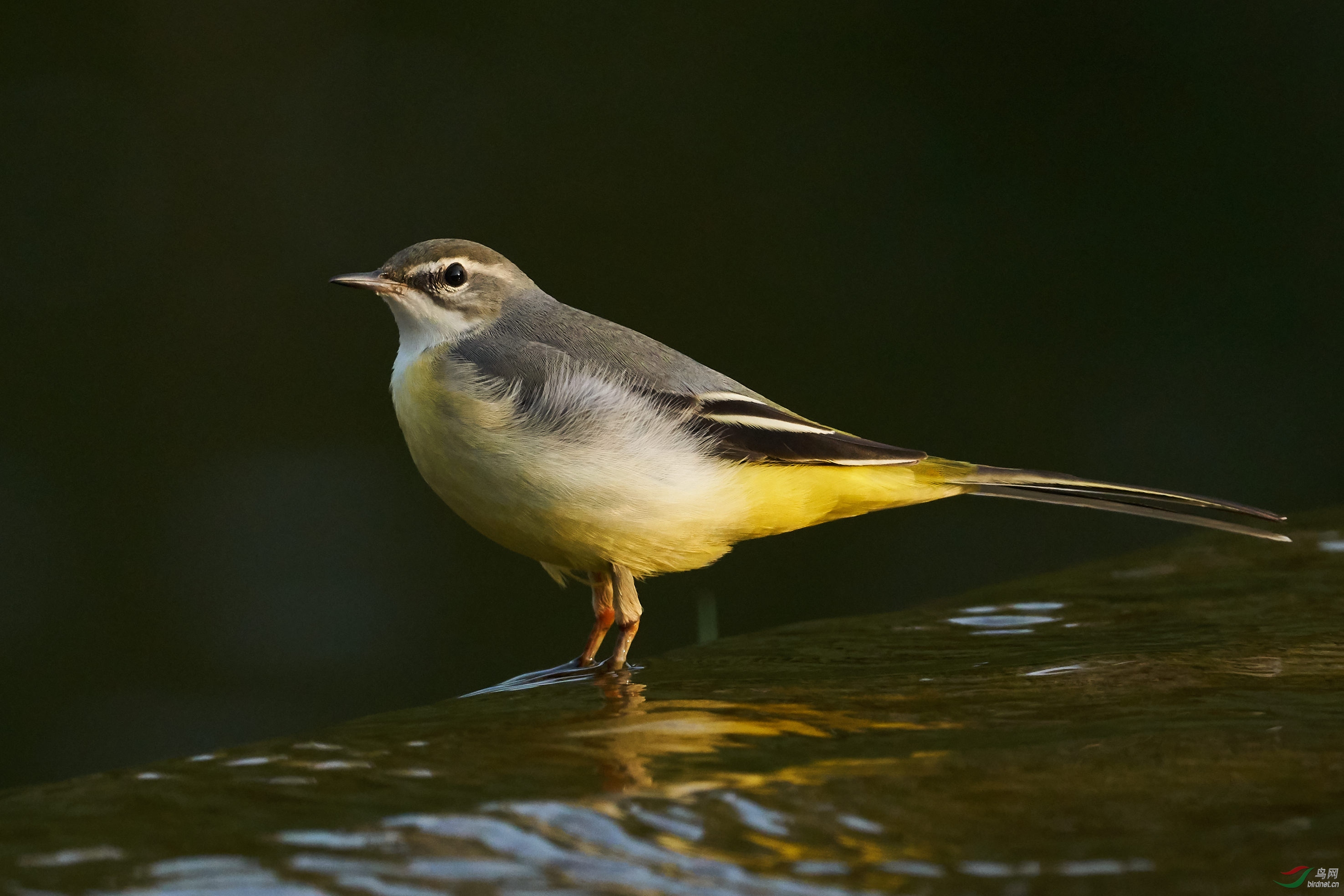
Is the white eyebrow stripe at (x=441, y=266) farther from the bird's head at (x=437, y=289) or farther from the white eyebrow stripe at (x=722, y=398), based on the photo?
the white eyebrow stripe at (x=722, y=398)

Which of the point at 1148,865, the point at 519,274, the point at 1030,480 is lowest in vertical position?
the point at 1148,865

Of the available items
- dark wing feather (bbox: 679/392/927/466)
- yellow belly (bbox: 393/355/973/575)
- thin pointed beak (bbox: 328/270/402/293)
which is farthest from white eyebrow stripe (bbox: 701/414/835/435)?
thin pointed beak (bbox: 328/270/402/293)

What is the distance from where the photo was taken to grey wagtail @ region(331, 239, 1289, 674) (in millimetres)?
3473

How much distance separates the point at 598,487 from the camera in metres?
3.46

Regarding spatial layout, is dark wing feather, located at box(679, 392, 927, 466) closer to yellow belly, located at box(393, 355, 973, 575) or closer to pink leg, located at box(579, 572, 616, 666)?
yellow belly, located at box(393, 355, 973, 575)

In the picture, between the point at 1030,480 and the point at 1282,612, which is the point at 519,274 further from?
the point at 1282,612

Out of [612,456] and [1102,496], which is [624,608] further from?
[1102,496]

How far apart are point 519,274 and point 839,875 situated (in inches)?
114

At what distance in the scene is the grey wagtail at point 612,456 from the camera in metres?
3.47

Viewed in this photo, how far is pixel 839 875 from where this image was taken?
1739 millimetres

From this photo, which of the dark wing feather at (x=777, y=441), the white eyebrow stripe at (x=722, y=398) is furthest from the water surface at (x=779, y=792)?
the white eyebrow stripe at (x=722, y=398)

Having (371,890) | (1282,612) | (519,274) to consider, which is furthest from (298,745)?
(1282,612)

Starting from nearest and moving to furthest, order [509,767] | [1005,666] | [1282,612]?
[509,767] → [1005,666] → [1282,612]
